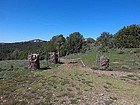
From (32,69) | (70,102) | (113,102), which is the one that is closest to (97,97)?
(113,102)

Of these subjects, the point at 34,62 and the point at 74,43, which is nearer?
the point at 34,62

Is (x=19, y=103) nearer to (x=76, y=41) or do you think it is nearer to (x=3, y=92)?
(x=3, y=92)

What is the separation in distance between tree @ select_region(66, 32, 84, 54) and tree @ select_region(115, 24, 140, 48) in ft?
63.6

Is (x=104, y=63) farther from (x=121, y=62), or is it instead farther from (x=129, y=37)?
(x=129, y=37)

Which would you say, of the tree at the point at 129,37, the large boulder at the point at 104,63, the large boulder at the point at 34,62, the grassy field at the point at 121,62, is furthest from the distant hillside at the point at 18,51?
the large boulder at the point at 104,63

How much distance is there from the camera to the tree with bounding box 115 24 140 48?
60.2 m

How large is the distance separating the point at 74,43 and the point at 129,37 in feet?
85.3

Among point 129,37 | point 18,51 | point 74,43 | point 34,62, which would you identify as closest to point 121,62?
point 34,62

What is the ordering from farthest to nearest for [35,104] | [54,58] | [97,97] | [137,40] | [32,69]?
1. [137,40]
2. [54,58]
3. [32,69]
4. [97,97]
5. [35,104]

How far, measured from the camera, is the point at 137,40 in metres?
61.2

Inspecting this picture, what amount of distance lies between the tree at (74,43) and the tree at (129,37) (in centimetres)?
1939

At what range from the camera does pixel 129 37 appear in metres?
62.0

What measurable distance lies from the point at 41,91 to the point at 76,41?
70548 mm

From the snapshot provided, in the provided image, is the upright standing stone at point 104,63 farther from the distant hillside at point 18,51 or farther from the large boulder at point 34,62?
the distant hillside at point 18,51
